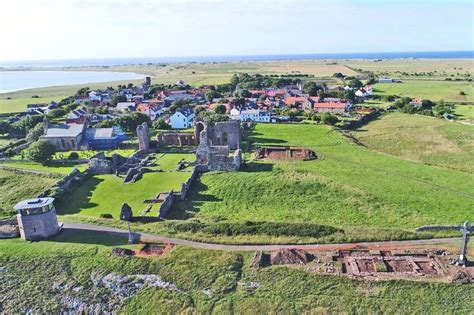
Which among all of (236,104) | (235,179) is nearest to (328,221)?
(235,179)

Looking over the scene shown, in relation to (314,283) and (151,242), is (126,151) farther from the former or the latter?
(314,283)

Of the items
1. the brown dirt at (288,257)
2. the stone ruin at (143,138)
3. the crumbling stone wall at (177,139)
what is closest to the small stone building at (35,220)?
the brown dirt at (288,257)

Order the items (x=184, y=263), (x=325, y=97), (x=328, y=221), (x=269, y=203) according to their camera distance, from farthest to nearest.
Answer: (x=325, y=97), (x=269, y=203), (x=328, y=221), (x=184, y=263)

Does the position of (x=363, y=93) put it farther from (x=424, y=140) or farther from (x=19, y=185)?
(x=19, y=185)

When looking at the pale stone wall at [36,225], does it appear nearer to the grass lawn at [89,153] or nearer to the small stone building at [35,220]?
the small stone building at [35,220]

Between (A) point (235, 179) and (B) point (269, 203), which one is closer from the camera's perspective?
(B) point (269, 203)

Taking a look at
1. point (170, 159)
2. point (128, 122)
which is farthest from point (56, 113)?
point (170, 159)

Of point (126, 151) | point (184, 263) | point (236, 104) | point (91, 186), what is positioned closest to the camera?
point (184, 263)
